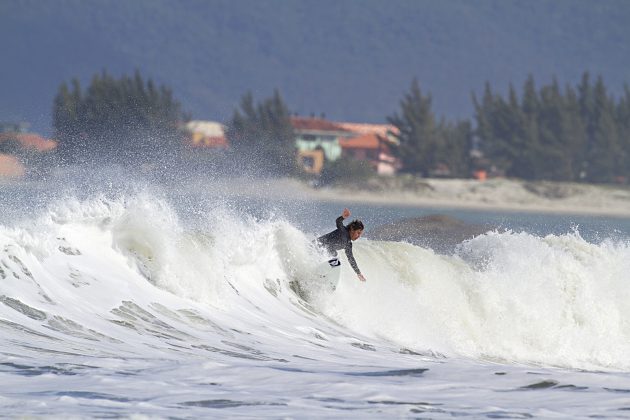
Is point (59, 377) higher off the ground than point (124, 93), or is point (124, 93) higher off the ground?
point (124, 93)

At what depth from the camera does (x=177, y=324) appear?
516 inches

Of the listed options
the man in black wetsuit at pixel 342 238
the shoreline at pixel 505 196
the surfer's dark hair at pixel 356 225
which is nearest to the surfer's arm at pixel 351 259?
the man in black wetsuit at pixel 342 238

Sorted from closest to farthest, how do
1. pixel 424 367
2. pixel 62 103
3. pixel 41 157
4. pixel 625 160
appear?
1. pixel 424 367
2. pixel 41 157
3. pixel 62 103
4. pixel 625 160

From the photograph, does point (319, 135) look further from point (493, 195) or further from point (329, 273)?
point (329, 273)

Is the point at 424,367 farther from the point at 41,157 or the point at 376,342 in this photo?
the point at 41,157

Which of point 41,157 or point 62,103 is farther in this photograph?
point 62,103

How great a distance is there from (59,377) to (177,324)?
3229mm

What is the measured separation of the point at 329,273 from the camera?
1622 cm

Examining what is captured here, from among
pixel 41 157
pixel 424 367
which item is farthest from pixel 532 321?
pixel 41 157

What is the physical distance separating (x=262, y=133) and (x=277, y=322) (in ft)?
289

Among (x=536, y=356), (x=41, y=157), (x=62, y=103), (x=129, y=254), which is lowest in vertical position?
(x=536, y=356)

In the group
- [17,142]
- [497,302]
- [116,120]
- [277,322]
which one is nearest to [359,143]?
[116,120]

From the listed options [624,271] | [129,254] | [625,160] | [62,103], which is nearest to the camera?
[129,254]

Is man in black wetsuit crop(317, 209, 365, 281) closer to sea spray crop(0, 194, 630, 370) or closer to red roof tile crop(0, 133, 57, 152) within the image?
sea spray crop(0, 194, 630, 370)
